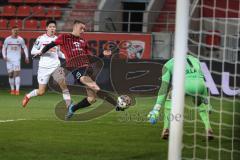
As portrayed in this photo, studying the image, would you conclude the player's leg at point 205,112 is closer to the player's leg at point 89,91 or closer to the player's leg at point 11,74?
the player's leg at point 89,91

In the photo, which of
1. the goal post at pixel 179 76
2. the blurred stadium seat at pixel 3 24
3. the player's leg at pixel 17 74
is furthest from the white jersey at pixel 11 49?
the goal post at pixel 179 76

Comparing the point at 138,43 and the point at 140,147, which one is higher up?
the point at 138,43

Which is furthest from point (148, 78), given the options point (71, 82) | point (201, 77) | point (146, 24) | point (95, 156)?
point (95, 156)

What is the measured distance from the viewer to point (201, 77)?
33.6 ft

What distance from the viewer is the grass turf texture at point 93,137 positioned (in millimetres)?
8883

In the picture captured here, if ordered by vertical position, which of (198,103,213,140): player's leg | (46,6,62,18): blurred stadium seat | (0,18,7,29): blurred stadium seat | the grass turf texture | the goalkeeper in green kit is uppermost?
(46,6,62,18): blurred stadium seat

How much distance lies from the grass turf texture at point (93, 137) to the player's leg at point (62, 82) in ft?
1.47

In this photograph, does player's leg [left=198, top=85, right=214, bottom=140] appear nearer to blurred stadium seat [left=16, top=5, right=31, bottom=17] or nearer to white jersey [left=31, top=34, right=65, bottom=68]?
white jersey [left=31, top=34, right=65, bottom=68]

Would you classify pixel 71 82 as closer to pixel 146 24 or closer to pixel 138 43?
pixel 138 43

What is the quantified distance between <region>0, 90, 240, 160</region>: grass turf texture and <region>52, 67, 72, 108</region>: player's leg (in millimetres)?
449

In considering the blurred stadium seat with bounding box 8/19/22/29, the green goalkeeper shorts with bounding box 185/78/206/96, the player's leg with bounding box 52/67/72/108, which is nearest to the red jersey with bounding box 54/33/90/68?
the player's leg with bounding box 52/67/72/108

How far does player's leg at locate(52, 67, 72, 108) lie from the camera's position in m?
13.8

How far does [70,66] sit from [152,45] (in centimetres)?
957

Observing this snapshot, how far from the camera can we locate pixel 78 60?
12984 mm
